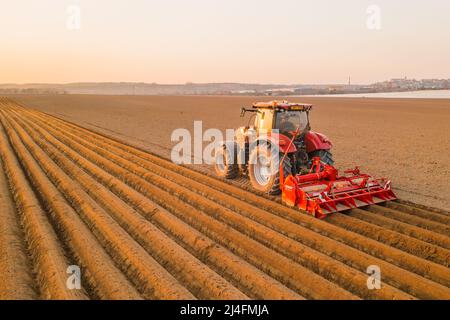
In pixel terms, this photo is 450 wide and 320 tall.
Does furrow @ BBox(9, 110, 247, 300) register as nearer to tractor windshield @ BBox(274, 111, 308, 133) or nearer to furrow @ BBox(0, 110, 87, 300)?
furrow @ BBox(0, 110, 87, 300)

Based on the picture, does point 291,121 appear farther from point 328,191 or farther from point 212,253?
point 212,253

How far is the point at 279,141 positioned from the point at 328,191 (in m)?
1.41

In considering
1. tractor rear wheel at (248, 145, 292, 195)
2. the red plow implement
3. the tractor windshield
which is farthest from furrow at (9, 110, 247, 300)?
the tractor windshield

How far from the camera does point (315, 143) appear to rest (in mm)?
7191

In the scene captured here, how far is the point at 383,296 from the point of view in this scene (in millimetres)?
3729

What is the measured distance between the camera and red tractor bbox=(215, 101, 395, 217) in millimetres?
6133

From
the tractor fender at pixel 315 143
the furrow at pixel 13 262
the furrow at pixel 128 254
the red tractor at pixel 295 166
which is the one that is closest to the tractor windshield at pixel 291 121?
the red tractor at pixel 295 166

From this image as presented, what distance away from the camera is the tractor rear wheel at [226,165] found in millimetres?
8258

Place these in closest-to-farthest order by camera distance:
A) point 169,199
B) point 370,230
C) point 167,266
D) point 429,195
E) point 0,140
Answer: point 167,266 < point 370,230 < point 169,199 < point 429,195 < point 0,140

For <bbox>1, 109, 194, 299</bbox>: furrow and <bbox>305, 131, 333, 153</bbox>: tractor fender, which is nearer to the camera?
<bbox>1, 109, 194, 299</bbox>: furrow

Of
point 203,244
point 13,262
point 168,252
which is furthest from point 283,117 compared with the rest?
point 13,262
